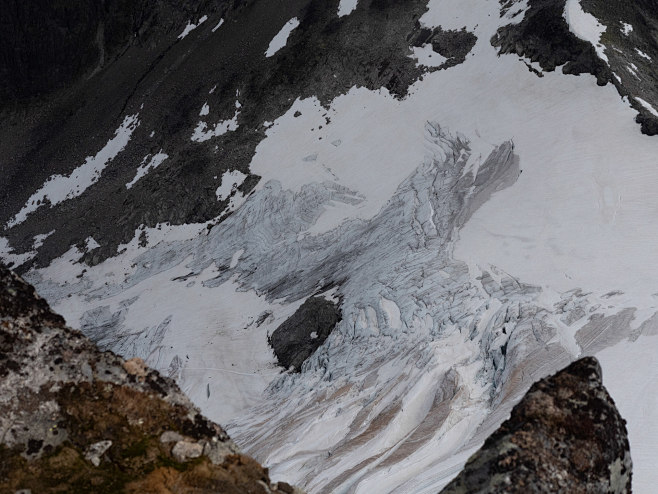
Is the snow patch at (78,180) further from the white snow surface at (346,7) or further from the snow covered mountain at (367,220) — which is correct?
the white snow surface at (346,7)

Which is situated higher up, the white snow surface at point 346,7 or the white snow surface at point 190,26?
the white snow surface at point 190,26

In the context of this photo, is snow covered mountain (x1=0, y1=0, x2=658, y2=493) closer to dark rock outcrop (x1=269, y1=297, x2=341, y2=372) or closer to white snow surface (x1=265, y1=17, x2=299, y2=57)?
dark rock outcrop (x1=269, y1=297, x2=341, y2=372)

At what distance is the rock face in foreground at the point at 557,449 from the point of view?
37.2 feet

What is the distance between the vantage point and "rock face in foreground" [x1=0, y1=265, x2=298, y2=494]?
12.0 m

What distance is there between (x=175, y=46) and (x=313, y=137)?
28.6 metres

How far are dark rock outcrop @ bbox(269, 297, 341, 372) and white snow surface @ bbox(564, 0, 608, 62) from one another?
1099 inches

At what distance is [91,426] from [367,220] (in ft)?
124

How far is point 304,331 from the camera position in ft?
147

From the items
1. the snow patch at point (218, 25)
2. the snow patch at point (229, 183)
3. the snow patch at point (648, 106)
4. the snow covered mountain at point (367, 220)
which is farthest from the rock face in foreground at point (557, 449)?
the snow patch at point (218, 25)

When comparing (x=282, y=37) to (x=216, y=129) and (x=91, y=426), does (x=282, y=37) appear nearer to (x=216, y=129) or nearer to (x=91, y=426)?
(x=216, y=129)

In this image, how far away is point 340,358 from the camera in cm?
4153

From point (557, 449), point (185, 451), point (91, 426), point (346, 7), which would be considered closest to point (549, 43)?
point (346, 7)

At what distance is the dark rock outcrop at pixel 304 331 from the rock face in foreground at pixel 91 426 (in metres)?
30.0

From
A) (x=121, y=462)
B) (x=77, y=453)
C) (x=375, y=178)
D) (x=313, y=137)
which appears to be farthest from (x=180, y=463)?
(x=313, y=137)
